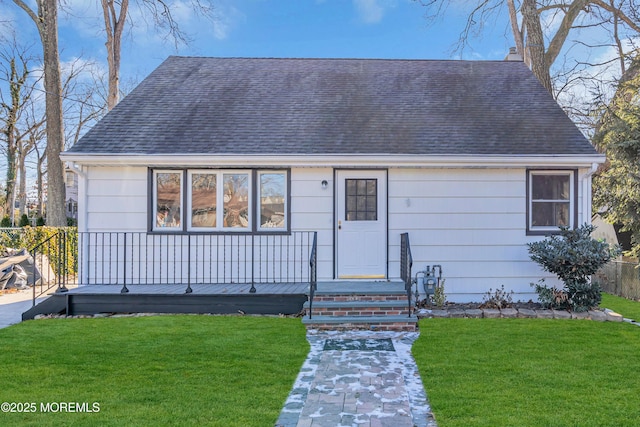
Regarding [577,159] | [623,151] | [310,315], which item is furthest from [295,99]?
[623,151]

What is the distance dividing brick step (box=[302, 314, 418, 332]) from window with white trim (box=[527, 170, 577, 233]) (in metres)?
3.20

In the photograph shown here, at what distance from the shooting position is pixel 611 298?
10062mm

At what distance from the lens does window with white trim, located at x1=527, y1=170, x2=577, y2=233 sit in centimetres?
777

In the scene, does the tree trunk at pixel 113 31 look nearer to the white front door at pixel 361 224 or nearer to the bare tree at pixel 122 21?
the bare tree at pixel 122 21

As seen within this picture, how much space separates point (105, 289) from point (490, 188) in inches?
281

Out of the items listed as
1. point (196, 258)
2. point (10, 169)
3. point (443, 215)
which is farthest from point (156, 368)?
point (10, 169)

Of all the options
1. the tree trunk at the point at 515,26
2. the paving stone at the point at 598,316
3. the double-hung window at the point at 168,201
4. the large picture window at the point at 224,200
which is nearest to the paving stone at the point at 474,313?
the paving stone at the point at 598,316

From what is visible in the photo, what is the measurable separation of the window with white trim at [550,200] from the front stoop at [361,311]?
3.08 meters

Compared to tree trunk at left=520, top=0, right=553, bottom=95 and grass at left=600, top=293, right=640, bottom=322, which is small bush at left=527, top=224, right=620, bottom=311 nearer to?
grass at left=600, top=293, right=640, bottom=322

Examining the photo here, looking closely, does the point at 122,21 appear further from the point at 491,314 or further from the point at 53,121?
the point at 491,314

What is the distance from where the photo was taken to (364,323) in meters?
6.44

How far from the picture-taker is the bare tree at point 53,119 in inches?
490

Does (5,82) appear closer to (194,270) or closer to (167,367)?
(194,270)

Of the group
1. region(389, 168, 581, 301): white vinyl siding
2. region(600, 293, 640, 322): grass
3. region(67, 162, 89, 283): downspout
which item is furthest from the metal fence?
region(67, 162, 89, 283): downspout
